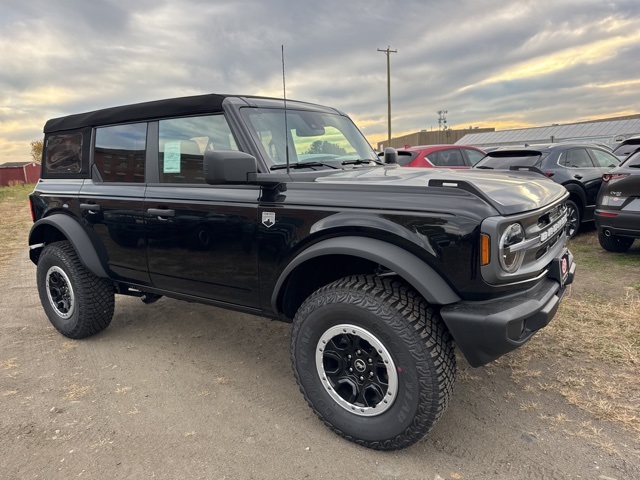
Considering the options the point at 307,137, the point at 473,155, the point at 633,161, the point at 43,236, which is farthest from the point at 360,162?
the point at 473,155

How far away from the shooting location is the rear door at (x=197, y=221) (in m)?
2.96

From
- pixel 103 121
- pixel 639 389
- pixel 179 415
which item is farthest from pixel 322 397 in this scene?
pixel 103 121

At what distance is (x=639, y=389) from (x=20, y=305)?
5.96m

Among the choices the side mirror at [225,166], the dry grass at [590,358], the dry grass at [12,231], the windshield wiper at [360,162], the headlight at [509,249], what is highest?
the windshield wiper at [360,162]

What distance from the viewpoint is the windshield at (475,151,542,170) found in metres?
7.54

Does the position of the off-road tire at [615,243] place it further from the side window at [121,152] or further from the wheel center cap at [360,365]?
the side window at [121,152]

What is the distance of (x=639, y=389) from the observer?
2.99m

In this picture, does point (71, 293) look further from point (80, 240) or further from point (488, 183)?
point (488, 183)

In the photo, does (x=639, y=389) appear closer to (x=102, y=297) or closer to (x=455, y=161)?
(x=102, y=297)

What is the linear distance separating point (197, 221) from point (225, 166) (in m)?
0.72

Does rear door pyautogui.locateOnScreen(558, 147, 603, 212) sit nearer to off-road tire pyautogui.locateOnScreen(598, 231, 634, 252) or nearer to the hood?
off-road tire pyautogui.locateOnScreen(598, 231, 634, 252)

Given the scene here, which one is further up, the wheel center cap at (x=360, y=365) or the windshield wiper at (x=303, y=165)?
the windshield wiper at (x=303, y=165)

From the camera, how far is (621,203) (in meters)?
5.75

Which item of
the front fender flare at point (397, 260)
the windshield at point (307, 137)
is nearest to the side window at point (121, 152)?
the windshield at point (307, 137)
